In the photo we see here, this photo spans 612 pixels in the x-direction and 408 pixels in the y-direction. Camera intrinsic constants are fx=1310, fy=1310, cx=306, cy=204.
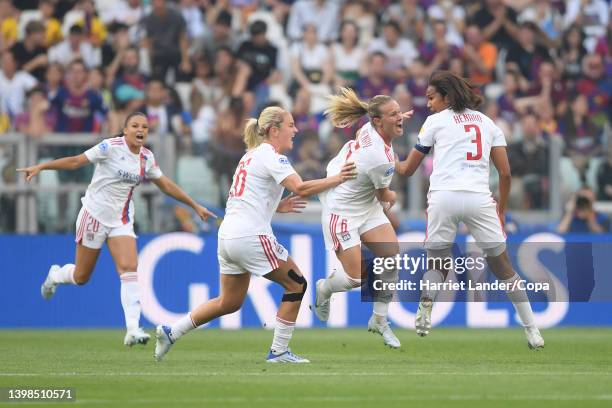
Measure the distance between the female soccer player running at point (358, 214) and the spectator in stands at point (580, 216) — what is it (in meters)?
6.17

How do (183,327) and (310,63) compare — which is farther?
(310,63)

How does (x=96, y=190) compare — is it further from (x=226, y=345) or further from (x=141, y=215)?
→ (x=141, y=215)

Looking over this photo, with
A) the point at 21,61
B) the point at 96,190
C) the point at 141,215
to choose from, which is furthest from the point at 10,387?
the point at 21,61

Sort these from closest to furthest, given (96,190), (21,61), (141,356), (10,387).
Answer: (10,387) → (141,356) → (96,190) → (21,61)

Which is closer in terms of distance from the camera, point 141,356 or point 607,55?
point 141,356

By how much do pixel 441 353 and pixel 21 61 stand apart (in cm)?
1095

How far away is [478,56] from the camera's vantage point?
74.2 feet

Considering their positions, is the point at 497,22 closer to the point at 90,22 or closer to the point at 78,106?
the point at 90,22

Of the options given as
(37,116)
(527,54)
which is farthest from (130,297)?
(527,54)

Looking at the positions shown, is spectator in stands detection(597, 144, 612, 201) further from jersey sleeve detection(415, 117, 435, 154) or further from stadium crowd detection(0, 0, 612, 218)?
jersey sleeve detection(415, 117, 435, 154)

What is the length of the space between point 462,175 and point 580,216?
7160mm

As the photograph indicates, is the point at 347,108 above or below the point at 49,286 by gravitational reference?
above

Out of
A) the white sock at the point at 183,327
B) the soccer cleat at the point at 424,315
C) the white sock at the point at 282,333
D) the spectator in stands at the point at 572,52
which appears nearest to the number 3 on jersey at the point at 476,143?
Answer: the soccer cleat at the point at 424,315

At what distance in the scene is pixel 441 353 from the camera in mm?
13109
